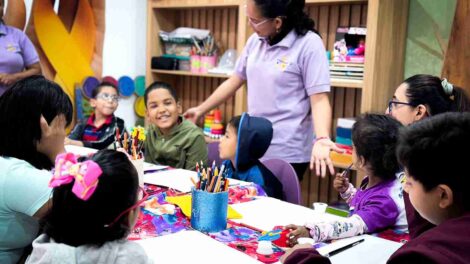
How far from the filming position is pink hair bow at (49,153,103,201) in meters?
1.00

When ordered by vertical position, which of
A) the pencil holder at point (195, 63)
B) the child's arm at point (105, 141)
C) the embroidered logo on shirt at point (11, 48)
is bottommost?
the child's arm at point (105, 141)

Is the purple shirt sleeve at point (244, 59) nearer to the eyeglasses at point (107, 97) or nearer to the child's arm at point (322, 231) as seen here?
the eyeglasses at point (107, 97)

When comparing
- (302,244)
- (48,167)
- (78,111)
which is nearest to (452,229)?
(302,244)

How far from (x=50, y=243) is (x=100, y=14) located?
3.20 m

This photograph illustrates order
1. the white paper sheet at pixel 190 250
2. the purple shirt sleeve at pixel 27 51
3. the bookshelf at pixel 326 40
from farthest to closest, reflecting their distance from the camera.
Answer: the purple shirt sleeve at pixel 27 51
the bookshelf at pixel 326 40
the white paper sheet at pixel 190 250

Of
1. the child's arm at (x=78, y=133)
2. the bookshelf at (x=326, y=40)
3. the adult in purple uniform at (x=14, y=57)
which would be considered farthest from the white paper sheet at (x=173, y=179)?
the adult in purple uniform at (x=14, y=57)

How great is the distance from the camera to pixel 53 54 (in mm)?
3734

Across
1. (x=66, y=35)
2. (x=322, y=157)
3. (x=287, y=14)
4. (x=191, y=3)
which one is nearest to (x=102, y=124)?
(x=66, y=35)

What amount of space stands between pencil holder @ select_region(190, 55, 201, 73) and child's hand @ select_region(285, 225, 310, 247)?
2724 mm

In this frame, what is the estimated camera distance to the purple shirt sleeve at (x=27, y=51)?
3350 mm

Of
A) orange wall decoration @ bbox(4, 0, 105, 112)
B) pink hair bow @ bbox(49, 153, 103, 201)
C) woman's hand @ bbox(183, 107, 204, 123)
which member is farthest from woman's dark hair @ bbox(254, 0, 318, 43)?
orange wall decoration @ bbox(4, 0, 105, 112)

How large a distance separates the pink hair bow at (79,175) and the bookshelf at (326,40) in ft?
7.41

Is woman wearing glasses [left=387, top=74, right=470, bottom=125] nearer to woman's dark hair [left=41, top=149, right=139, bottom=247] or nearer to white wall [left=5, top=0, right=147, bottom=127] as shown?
woman's dark hair [left=41, top=149, right=139, bottom=247]

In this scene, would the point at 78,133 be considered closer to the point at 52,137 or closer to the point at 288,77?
the point at 288,77
